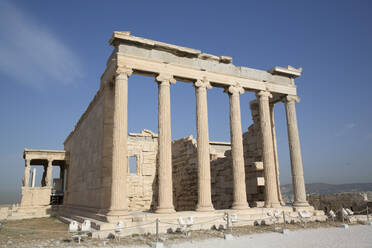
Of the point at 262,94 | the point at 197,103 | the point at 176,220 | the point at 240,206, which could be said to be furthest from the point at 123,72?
the point at 240,206

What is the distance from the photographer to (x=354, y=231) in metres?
13.2

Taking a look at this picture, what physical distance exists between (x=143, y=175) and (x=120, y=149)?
13.9 meters

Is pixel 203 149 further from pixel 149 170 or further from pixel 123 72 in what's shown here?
pixel 149 170

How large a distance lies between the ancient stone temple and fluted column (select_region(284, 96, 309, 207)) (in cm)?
6

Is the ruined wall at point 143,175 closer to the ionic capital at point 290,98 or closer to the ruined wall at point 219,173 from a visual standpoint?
the ruined wall at point 219,173

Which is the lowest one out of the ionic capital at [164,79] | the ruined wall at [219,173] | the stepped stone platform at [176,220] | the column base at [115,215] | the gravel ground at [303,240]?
the gravel ground at [303,240]

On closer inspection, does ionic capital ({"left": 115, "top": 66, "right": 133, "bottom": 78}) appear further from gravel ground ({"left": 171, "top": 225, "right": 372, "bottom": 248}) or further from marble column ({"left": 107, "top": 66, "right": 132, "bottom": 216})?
gravel ground ({"left": 171, "top": 225, "right": 372, "bottom": 248})

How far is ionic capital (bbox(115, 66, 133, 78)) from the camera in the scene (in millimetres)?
15078

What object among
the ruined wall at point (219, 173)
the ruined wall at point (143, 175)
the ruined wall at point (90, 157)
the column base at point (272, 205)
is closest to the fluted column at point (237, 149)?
the column base at point (272, 205)

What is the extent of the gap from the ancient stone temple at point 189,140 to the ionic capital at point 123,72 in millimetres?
49

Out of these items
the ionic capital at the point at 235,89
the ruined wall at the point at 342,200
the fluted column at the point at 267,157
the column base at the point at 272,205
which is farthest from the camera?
Result: the ruined wall at the point at 342,200

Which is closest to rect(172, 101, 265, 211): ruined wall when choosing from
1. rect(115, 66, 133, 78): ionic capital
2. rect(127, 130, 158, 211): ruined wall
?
rect(127, 130, 158, 211): ruined wall

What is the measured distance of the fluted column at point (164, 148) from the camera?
1470cm

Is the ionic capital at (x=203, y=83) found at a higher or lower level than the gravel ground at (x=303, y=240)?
higher
